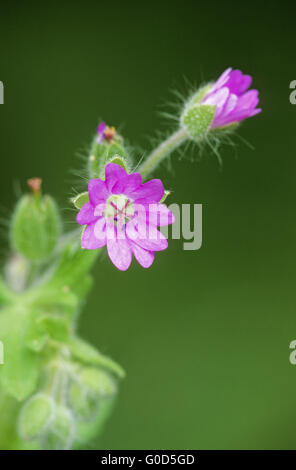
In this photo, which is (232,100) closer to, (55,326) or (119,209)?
(119,209)

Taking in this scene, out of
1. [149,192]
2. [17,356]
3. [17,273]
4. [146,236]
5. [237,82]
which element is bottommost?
[17,356]

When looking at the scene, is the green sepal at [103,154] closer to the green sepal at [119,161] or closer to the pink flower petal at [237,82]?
the green sepal at [119,161]

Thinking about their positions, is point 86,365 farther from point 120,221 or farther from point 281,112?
point 281,112

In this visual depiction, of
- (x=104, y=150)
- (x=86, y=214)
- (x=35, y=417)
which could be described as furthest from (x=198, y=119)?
(x=35, y=417)

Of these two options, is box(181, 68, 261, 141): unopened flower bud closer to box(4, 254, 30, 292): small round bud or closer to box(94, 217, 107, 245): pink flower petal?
box(94, 217, 107, 245): pink flower petal
